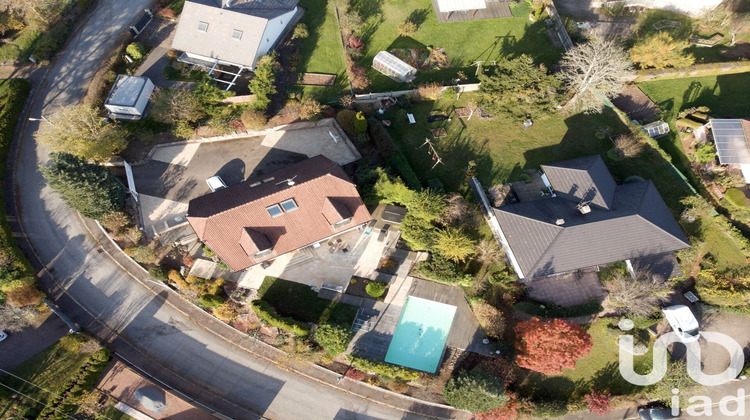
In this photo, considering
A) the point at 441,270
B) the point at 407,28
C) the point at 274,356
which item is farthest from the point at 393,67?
the point at 274,356

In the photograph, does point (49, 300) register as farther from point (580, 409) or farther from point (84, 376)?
point (580, 409)

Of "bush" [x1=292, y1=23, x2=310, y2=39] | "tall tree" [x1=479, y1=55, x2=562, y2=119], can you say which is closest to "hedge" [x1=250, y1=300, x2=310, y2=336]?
"tall tree" [x1=479, y1=55, x2=562, y2=119]

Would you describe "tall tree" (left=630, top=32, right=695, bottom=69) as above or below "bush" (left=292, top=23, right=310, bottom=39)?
below

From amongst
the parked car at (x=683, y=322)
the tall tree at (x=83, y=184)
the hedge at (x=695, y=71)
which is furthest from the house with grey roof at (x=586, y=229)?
the tall tree at (x=83, y=184)

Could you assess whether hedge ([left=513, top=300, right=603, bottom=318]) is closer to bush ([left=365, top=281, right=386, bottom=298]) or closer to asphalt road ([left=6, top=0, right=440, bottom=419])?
bush ([left=365, top=281, right=386, bottom=298])

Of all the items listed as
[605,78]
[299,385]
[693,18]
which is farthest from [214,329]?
[693,18]

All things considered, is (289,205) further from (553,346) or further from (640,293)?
(640,293)
